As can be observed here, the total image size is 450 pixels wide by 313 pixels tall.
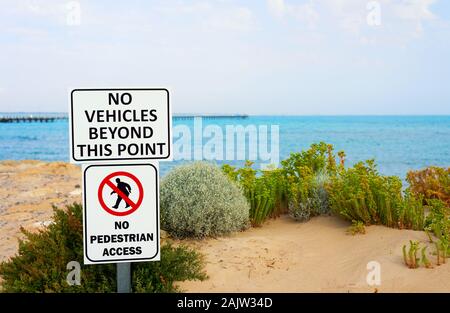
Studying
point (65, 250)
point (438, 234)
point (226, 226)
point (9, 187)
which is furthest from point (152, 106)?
point (9, 187)

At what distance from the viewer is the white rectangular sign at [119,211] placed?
4145 millimetres

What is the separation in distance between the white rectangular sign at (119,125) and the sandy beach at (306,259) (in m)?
2.13

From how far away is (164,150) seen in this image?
417cm

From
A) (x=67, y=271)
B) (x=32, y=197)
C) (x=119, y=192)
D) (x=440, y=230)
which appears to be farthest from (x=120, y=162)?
(x=32, y=197)

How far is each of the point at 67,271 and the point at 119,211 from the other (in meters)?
1.72

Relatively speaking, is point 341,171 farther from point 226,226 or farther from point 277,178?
point 226,226

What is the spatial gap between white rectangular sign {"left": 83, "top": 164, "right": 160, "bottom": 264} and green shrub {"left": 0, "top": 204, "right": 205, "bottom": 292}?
3.37 feet

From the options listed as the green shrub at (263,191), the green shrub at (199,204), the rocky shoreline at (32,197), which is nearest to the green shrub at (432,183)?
the green shrub at (263,191)

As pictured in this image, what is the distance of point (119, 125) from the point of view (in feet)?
13.5

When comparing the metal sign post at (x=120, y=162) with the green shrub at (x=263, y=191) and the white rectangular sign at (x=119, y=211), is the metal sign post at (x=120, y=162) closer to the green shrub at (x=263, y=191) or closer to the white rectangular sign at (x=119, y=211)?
the white rectangular sign at (x=119, y=211)

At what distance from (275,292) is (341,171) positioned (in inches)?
124

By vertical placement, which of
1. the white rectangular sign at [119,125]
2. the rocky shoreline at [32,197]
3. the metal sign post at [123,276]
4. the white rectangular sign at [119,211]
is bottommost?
the rocky shoreline at [32,197]

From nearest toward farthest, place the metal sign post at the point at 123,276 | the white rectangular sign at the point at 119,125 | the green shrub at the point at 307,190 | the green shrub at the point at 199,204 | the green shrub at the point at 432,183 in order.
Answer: the white rectangular sign at the point at 119,125, the metal sign post at the point at 123,276, the green shrub at the point at 199,204, the green shrub at the point at 307,190, the green shrub at the point at 432,183

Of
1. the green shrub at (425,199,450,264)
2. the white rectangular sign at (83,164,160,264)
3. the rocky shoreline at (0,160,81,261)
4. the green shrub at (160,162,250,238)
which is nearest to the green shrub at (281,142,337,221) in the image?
the green shrub at (160,162,250,238)
